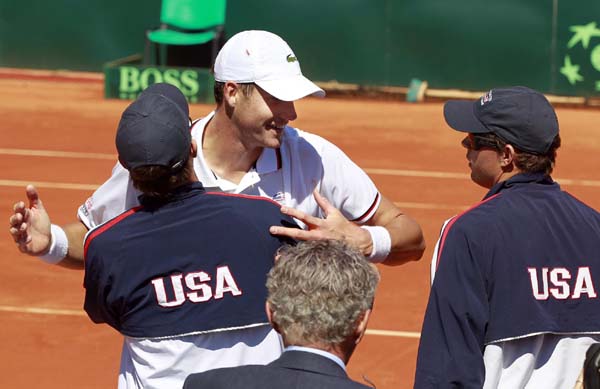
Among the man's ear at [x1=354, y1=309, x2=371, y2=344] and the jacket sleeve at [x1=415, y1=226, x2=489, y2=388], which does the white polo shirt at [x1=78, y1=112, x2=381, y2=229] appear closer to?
the jacket sleeve at [x1=415, y1=226, x2=489, y2=388]

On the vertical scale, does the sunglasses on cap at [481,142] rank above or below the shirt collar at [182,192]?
above

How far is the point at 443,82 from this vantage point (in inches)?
777

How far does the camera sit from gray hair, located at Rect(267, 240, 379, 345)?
288 centimetres

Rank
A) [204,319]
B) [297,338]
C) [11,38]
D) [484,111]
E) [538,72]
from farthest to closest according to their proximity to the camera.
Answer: [11,38] → [538,72] → [484,111] → [204,319] → [297,338]

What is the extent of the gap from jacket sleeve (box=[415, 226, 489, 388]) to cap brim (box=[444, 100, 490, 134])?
1.39ft

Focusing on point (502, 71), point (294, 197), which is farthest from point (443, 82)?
point (294, 197)

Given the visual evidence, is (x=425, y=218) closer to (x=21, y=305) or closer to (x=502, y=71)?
(x=21, y=305)

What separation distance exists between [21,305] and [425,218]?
4335mm

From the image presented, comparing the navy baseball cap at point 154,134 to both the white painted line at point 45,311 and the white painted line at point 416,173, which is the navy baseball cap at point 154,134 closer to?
the white painted line at point 45,311

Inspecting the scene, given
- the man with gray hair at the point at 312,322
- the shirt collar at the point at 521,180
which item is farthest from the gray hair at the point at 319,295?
the shirt collar at the point at 521,180

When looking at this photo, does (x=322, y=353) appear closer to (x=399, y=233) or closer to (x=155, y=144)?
(x=155, y=144)

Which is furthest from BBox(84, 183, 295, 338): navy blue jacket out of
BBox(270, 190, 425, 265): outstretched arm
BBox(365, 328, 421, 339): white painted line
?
BBox(365, 328, 421, 339): white painted line

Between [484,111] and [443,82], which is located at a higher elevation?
[484,111]

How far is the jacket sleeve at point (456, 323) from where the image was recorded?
3.79 metres
